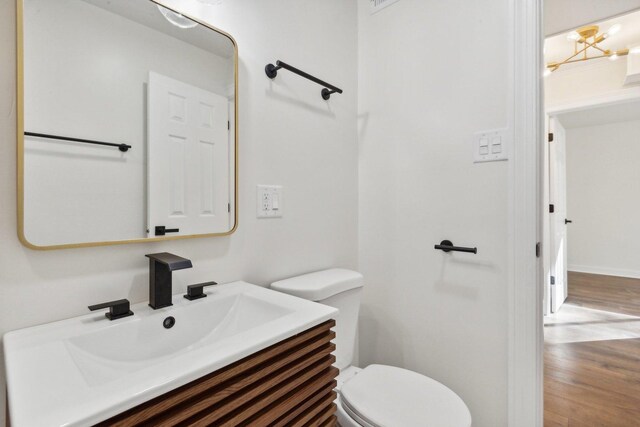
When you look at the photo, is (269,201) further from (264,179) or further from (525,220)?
(525,220)

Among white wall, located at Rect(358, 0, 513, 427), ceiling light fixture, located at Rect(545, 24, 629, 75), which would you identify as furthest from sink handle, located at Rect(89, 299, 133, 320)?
ceiling light fixture, located at Rect(545, 24, 629, 75)

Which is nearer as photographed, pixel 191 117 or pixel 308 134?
pixel 191 117

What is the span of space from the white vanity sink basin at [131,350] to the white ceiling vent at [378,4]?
157 centimetres

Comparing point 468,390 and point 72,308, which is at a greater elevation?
point 72,308

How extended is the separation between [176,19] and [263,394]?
114cm

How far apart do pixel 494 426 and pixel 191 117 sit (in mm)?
1675

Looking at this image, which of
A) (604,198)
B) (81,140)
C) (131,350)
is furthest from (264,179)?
(604,198)

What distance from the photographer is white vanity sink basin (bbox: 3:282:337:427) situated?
464 mm

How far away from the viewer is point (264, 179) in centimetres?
126

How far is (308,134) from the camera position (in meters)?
1.45

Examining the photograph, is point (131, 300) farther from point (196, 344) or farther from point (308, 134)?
point (308, 134)

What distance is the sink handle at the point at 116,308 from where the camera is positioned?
80 centimetres

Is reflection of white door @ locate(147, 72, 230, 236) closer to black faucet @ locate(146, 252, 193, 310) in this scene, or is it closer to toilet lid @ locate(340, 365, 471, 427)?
black faucet @ locate(146, 252, 193, 310)

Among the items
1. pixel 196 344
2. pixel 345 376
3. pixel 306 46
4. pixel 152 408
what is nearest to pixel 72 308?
pixel 196 344
